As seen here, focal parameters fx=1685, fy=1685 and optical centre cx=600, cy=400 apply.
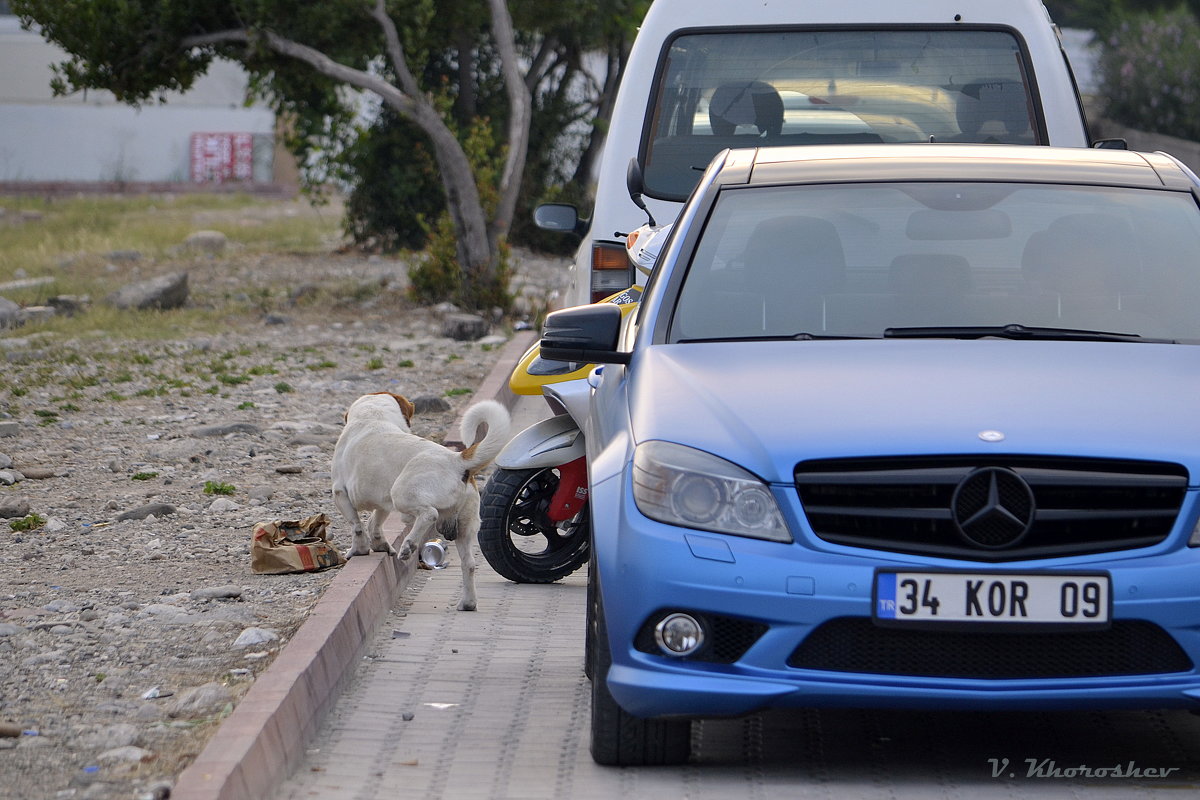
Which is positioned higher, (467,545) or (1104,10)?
(1104,10)

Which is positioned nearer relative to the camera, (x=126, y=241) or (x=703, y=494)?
(x=703, y=494)

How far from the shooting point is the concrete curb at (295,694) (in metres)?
3.88

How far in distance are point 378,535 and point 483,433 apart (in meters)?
0.67

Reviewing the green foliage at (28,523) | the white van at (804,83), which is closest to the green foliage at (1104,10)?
the white van at (804,83)

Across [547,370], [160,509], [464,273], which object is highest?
[547,370]

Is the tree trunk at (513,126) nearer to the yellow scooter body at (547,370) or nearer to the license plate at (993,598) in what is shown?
the yellow scooter body at (547,370)

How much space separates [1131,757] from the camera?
14.3 ft

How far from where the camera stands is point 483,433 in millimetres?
6180

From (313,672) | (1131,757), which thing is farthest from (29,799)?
(1131,757)

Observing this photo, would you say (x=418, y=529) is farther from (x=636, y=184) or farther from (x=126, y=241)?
(x=126, y=241)

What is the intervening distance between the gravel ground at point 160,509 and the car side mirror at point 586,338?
1344 millimetres

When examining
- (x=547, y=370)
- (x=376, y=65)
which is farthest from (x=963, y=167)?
(x=376, y=65)

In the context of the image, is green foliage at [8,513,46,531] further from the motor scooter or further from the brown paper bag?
the motor scooter

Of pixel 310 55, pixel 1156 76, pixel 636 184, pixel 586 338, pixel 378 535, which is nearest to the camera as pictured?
pixel 586 338
